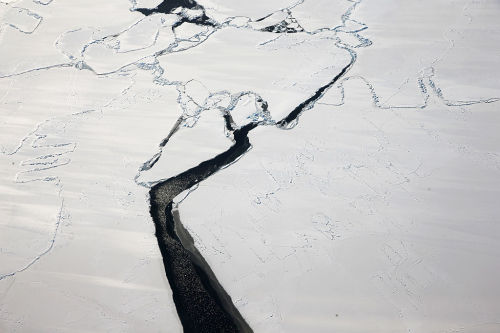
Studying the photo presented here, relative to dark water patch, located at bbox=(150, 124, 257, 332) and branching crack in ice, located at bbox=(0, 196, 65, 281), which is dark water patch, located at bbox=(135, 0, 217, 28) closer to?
dark water patch, located at bbox=(150, 124, 257, 332)

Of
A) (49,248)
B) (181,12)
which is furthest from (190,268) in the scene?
(181,12)

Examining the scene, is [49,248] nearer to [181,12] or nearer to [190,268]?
[190,268]

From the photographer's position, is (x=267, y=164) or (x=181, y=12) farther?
(x=181, y=12)

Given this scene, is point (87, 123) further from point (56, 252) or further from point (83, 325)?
point (83, 325)

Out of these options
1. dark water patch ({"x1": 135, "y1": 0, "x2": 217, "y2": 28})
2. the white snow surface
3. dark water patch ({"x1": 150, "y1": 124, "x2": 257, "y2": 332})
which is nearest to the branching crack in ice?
the white snow surface

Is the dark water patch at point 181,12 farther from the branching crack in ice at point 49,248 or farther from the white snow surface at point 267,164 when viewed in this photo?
the branching crack in ice at point 49,248

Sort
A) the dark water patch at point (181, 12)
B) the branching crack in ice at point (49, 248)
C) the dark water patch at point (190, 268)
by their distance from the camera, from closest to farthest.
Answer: the dark water patch at point (190, 268) → the branching crack in ice at point (49, 248) → the dark water patch at point (181, 12)

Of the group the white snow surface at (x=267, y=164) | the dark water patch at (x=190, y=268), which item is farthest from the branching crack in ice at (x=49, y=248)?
the dark water patch at (x=190, y=268)

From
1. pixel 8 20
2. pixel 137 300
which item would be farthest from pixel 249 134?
pixel 8 20
